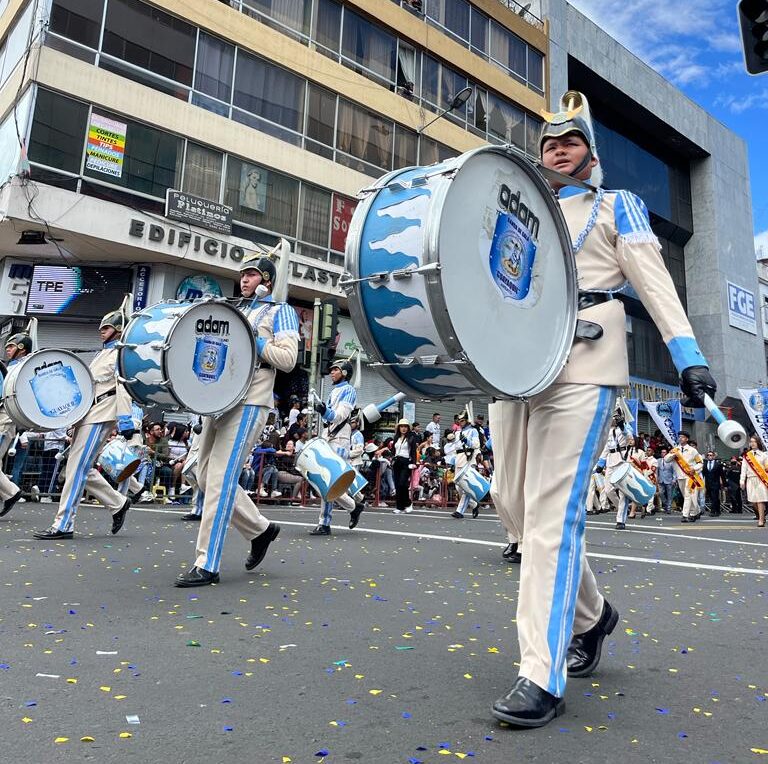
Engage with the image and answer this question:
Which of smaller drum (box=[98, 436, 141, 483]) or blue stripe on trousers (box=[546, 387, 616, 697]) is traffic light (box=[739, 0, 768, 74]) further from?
smaller drum (box=[98, 436, 141, 483])

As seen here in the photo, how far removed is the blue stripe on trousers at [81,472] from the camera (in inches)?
283

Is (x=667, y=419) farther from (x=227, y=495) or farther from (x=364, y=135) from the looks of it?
(x=227, y=495)

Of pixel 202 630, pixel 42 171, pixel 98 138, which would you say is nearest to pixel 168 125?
pixel 98 138

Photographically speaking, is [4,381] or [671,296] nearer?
[671,296]

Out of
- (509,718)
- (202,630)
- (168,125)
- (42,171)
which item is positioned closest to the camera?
(509,718)

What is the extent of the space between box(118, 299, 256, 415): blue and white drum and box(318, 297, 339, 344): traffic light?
26.0 feet

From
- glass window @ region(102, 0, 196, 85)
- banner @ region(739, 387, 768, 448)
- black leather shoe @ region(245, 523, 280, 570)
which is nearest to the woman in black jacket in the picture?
banner @ region(739, 387, 768, 448)

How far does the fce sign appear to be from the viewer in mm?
41188

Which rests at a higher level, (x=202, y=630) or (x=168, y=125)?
(x=168, y=125)

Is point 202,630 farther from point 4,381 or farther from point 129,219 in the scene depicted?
point 129,219

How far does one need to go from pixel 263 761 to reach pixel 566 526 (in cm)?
135

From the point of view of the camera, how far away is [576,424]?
2.83 m

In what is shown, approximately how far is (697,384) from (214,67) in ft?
64.2

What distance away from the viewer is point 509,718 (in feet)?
7.94
